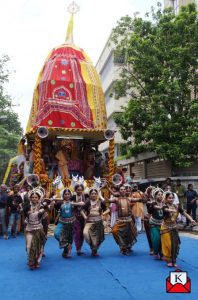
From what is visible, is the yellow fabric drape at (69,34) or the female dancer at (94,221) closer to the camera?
the female dancer at (94,221)

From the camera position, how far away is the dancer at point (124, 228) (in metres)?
8.99

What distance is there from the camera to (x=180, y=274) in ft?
8.72

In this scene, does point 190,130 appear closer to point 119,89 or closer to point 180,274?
point 119,89

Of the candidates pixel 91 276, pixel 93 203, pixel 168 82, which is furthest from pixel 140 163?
pixel 91 276

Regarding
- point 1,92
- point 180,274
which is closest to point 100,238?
point 180,274

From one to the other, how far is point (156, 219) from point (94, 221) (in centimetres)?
139

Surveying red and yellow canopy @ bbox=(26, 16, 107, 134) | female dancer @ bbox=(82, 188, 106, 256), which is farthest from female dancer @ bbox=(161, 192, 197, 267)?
red and yellow canopy @ bbox=(26, 16, 107, 134)

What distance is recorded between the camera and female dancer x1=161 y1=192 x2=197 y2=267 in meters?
7.64

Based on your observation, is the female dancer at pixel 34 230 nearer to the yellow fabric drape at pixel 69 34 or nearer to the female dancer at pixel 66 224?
the female dancer at pixel 66 224

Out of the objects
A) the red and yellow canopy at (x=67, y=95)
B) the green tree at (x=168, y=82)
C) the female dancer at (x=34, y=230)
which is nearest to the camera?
the female dancer at (x=34, y=230)

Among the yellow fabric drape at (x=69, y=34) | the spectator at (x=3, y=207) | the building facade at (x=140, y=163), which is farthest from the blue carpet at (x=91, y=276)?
the yellow fabric drape at (x=69, y=34)

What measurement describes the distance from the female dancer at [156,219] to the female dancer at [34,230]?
226 cm

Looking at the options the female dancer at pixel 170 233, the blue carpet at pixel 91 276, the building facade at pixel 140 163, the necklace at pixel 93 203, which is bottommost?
the blue carpet at pixel 91 276

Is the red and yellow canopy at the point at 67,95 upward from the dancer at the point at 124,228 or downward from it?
upward
